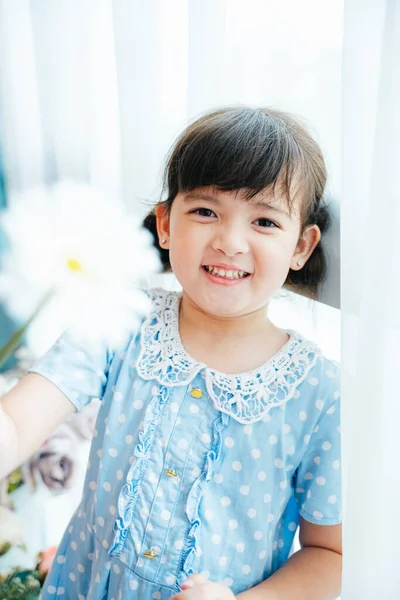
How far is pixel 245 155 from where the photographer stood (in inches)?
30.4

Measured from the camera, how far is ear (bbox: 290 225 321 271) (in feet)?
2.78

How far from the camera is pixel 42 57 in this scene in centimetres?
111

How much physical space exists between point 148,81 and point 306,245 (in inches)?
14.6

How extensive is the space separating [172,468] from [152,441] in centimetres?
4

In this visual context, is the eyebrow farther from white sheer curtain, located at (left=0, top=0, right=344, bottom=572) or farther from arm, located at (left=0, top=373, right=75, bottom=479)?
arm, located at (left=0, top=373, right=75, bottom=479)

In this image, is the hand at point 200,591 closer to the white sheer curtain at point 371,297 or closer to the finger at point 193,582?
the finger at point 193,582

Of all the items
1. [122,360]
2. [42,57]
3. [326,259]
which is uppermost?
[42,57]

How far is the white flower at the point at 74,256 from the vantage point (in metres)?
1.09

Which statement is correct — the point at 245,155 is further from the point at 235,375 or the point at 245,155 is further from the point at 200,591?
the point at 200,591

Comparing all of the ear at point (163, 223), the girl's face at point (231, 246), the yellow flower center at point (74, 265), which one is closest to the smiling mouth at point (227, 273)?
the girl's face at point (231, 246)

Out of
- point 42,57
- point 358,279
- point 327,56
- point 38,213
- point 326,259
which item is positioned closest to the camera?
point 358,279

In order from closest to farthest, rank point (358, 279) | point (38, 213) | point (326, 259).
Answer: point (358, 279) → point (326, 259) → point (38, 213)

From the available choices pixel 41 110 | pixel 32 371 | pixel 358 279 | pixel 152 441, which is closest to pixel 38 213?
pixel 41 110

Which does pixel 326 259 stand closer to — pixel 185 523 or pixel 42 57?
pixel 185 523
